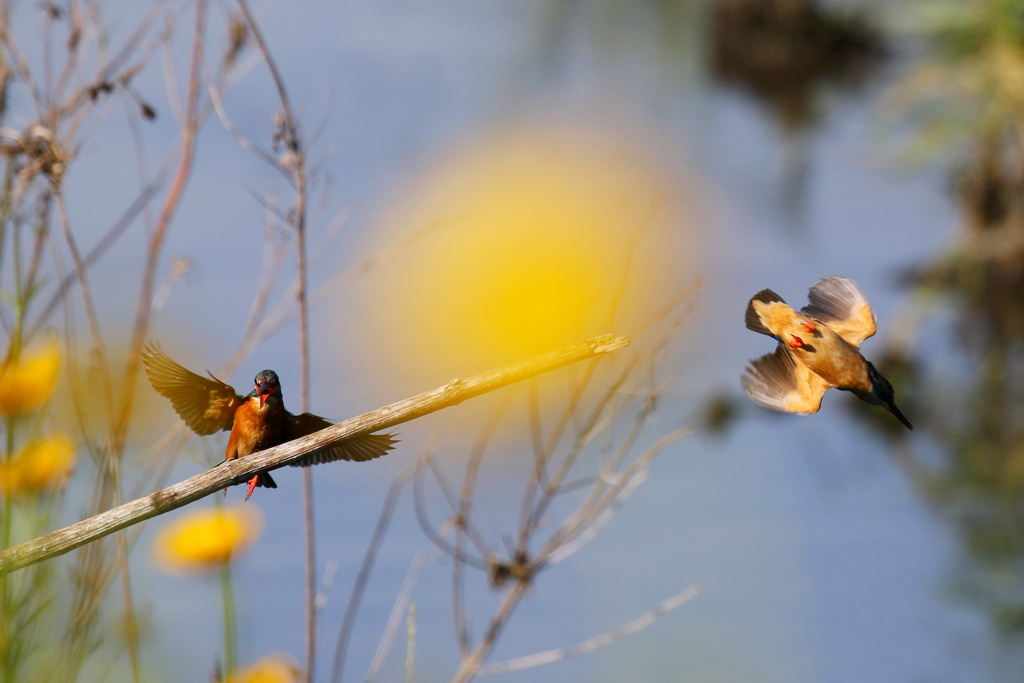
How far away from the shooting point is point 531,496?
3.01 ft

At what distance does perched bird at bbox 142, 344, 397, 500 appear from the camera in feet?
0.64

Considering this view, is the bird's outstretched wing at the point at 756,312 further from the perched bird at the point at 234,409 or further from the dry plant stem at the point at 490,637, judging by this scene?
the dry plant stem at the point at 490,637

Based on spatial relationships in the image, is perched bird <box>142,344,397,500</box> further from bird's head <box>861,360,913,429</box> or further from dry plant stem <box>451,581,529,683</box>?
dry plant stem <box>451,581,529,683</box>

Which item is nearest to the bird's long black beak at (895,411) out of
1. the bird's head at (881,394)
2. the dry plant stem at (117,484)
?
the bird's head at (881,394)

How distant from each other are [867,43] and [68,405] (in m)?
5.36

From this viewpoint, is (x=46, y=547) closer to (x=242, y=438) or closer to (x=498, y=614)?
(x=242, y=438)

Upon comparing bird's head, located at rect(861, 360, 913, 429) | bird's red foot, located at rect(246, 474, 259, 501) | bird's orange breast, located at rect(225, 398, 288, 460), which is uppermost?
bird's orange breast, located at rect(225, 398, 288, 460)

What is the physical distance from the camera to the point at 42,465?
0.67 meters

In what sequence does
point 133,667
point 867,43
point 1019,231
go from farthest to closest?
point 867,43, point 1019,231, point 133,667

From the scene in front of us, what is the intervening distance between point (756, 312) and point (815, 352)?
0.05 feet

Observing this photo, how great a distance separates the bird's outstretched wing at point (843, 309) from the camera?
170 millimetres

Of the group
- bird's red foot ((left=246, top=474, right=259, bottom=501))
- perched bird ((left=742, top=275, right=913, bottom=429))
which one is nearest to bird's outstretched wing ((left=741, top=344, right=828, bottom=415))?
perched bird ((left=742, top=275, right=913, bottom=429))

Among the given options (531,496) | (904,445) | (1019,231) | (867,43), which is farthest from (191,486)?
(867,43)

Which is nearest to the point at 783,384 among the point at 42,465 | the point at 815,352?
the point at 815,352
